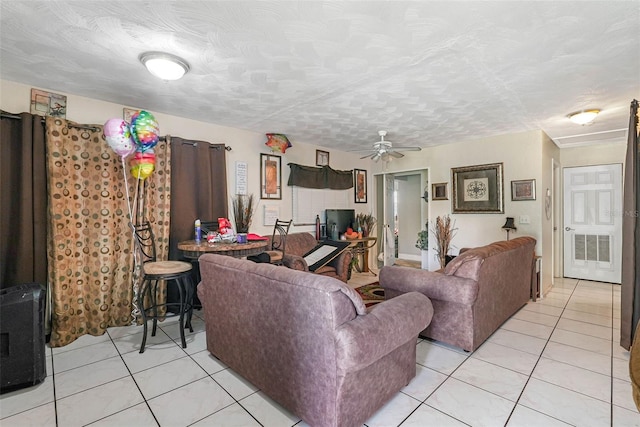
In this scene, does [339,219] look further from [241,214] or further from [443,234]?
[241,214]

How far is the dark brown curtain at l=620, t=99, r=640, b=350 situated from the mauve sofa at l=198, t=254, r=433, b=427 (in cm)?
190

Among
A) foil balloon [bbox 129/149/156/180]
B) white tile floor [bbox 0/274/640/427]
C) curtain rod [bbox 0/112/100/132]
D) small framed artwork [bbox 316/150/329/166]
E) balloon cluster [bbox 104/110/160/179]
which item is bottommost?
white tile floor [bbox 0/274/640/427]

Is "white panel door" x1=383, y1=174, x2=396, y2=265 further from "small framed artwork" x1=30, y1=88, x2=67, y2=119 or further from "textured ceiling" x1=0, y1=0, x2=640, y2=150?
"small framed artwork" x1=30, y1=88, x2=67, y2=119

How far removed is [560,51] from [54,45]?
355 cm

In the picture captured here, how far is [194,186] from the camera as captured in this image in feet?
12.0

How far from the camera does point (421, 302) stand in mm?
1877

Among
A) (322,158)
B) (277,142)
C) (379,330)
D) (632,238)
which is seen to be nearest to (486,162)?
(632,238)

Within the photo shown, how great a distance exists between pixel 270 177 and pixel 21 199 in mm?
2698

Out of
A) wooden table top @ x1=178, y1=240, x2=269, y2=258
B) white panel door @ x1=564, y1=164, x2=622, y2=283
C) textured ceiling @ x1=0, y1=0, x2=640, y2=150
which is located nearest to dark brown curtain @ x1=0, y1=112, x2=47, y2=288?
textured ceiling @ x1=0, y1=0, x2=640, y2=150

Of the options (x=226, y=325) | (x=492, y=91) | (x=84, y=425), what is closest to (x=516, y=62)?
(x=492, y=91)

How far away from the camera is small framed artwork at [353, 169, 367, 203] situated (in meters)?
5.99

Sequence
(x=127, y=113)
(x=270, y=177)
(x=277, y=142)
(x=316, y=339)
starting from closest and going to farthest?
(x=316, y=339), (x=127, y=113), (x=277, y=142), (x=270, y=177)

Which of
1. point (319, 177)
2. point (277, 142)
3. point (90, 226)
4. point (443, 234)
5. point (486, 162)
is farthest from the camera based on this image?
point (319, 177)

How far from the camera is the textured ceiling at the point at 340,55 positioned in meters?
1.72
